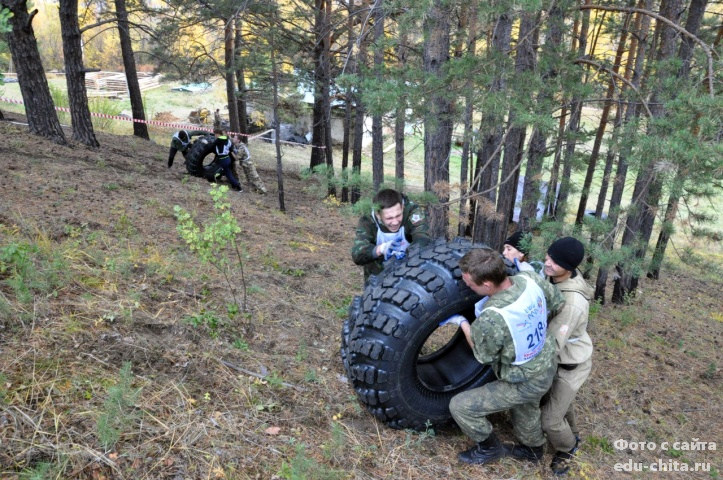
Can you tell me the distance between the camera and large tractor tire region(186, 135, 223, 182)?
36.3 ft

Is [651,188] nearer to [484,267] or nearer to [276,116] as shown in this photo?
[484,267]

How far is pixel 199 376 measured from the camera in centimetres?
327

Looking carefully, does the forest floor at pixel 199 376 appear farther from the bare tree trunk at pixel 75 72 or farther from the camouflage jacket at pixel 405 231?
the bare tree trunk at pixel 75 72

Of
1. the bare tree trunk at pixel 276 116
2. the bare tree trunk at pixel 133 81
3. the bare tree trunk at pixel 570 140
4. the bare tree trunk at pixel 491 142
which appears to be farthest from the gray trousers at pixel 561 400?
the bare tree trunk at pixel 133 81

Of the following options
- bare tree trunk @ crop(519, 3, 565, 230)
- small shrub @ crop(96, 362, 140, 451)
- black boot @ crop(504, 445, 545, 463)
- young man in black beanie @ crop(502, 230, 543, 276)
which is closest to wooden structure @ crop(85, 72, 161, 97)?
bare tree trunk @ crop(519, 3, 565, 230)

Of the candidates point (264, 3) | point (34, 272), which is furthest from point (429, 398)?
point (264, 3)

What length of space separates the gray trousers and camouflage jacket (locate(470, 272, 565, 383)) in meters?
0.38

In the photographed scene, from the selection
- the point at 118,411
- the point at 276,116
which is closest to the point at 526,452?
the point at 118,411

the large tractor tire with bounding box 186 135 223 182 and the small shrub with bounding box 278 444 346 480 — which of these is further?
the large tractor tire with bounding box 186 135 223 182

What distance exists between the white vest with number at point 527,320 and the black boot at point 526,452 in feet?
2.84

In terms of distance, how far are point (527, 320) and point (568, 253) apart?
0.66 m

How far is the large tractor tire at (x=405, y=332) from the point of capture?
3.16 meters

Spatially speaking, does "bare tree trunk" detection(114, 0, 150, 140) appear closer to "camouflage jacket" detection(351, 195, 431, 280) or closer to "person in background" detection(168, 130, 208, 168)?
"person in background" detection(168, 130, 208, 168)

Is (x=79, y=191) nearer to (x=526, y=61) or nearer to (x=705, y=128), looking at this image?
(x=526, y=61)
